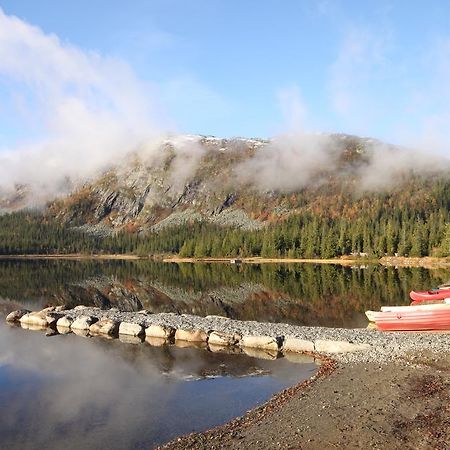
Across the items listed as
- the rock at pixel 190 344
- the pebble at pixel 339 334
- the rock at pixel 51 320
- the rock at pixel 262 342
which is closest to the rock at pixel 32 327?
the rock at pixel 51 320

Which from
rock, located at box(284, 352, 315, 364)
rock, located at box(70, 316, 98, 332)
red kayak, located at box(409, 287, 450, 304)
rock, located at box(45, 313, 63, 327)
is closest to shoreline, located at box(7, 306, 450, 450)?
rock, located at box(284, 352, 315, 364)

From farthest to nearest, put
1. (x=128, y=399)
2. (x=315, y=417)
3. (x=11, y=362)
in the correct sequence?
(x=11, y=362), (x=128, y=399), (x=315, y=417)

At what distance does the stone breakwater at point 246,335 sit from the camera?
3378 cm

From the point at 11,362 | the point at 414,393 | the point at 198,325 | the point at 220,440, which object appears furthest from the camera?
the point at 198,325

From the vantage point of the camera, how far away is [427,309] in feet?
129

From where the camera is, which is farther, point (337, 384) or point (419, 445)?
point (337, 384)

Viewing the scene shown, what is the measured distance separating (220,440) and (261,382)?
1006 cm

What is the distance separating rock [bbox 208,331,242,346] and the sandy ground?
39.4 ft

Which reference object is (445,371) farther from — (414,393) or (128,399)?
(128,399)

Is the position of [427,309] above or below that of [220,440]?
above

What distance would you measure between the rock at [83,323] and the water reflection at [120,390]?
18.5 feet

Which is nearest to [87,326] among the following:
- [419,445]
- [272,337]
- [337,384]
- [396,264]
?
[272,337]

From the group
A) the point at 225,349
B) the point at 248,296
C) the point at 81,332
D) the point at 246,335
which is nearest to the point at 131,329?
the point at 81,332

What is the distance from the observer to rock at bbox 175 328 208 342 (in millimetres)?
40125
